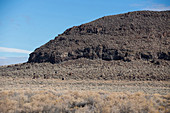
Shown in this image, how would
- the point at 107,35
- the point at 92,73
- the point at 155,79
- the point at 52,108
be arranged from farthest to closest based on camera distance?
the point at 107,35
the point at 92,73
the point at 155,79
the point at 52,108

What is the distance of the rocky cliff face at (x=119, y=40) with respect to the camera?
39875mm

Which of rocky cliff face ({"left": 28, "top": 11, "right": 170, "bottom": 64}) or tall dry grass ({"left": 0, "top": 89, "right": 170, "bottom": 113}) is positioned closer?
tall dry grass ({"left": 0, "top": 89, "right": 170, "bottom": 113})

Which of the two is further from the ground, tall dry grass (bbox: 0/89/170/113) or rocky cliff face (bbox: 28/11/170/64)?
rocky cliff face (bbox: 28/11/170/64)

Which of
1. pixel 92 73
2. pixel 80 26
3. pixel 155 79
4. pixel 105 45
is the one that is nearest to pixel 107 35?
pixel 105 45

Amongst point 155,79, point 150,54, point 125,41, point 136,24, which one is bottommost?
point 155,79

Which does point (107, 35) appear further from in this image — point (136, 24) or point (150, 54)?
point (150, 54)

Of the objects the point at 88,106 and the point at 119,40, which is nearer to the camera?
the point at 88,106

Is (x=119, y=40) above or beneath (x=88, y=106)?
above

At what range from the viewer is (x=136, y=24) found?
167 feet

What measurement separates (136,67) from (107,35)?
15905 mm

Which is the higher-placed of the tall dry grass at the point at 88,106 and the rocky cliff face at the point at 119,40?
the rocky cliff face at the point at 119,40

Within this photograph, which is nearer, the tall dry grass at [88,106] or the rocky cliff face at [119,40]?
the tall dry grass at [88,106]

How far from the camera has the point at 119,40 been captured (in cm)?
4497

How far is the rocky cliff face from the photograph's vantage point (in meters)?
39.9
